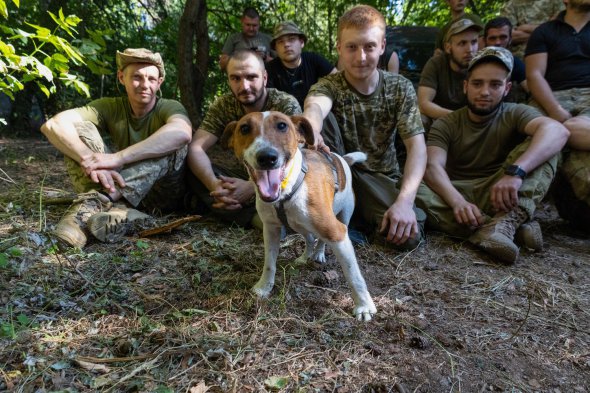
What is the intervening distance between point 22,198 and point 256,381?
12.6 ft

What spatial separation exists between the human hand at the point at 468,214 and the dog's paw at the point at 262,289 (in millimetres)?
2058

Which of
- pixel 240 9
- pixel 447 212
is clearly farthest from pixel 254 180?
pixel 240 9

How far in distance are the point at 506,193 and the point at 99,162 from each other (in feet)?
12.8

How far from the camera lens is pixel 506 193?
3.64 metres

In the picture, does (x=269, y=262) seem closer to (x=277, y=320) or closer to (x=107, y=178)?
(x=277, y=320)

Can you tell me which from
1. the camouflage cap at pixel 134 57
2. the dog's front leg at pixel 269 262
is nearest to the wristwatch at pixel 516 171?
the dog's front leg at pixel 269 262

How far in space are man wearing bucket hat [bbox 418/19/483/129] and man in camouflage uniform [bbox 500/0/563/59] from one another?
3.92ft

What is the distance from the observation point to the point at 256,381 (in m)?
1.90

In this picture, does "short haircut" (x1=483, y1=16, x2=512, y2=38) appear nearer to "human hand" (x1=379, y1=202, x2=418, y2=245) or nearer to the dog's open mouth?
"human hand" (x1=379, y1=202, x2=418, y2=245)

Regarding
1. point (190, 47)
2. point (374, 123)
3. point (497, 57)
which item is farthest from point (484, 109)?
point (190, 47)

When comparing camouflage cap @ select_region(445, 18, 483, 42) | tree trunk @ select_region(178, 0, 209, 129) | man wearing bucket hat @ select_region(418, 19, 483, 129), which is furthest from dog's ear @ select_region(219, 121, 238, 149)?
tree trunk @ select_region(178, 0, 209, 129)

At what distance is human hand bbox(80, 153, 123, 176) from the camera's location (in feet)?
12.3

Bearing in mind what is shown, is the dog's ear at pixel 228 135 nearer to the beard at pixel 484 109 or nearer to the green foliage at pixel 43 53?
the green foliage at pixel 43 53

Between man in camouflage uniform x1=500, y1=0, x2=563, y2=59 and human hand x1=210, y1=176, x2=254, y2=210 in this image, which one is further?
man in camouflage uniform x1=500, y1=0, x2=563, y2=59
